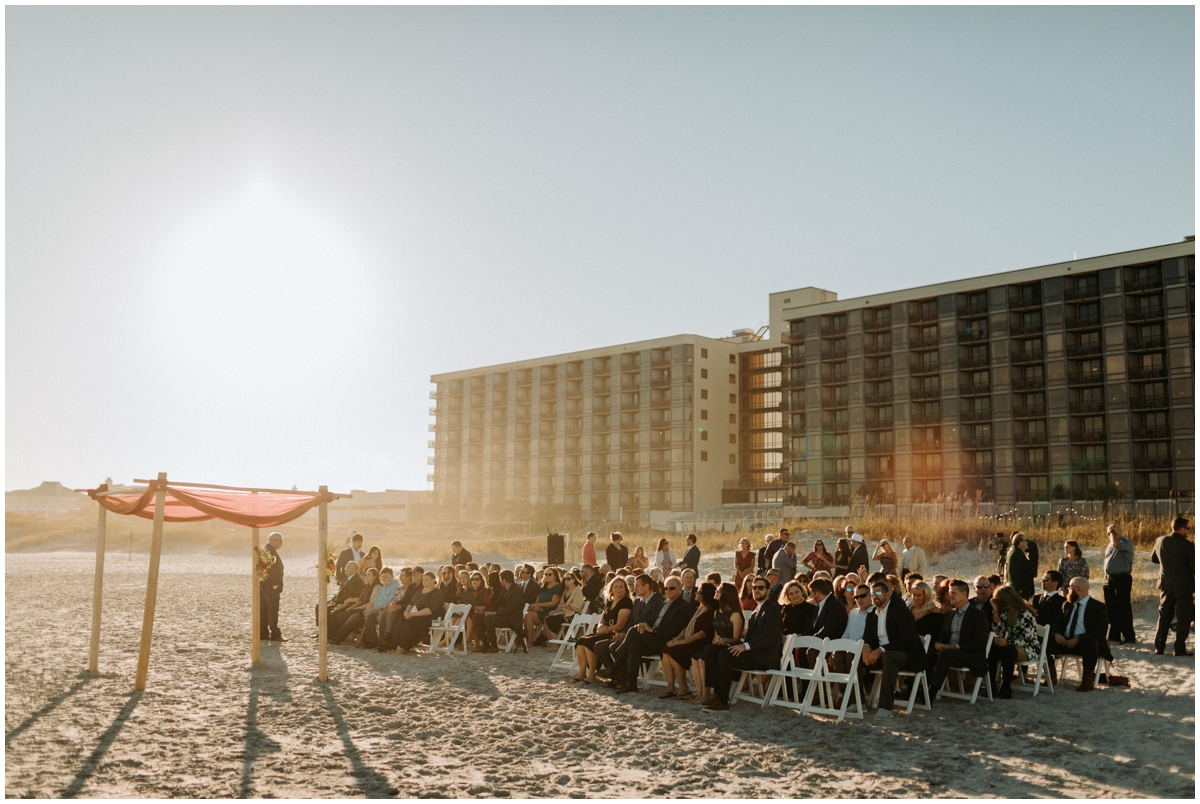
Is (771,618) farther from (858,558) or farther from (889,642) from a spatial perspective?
(858,558)

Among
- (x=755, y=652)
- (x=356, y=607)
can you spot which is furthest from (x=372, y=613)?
(x=755, y=652)

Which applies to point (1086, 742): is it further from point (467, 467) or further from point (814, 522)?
point (467, 467)

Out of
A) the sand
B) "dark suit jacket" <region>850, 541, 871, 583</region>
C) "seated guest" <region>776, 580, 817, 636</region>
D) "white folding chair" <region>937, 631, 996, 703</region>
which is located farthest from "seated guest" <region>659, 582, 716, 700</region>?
"dark suit jacket" <region>850, 541, 871, 583</region>

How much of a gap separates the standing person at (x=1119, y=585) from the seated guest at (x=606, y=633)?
24.7ft

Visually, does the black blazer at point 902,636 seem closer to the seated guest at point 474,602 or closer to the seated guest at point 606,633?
the seated guest at point 606,633

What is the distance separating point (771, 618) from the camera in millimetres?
10445

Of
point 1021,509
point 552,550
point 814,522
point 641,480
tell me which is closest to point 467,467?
point 641,480

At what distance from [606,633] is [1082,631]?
5.90m

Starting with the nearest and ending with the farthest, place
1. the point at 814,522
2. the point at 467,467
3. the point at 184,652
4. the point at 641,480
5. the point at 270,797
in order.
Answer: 1. the point at 270,797
2. the point at 184,652
3. the point at 814,522
4. the point at 641,480
5. the point at 467,467

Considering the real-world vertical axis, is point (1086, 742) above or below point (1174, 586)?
below

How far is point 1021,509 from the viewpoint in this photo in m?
61.8

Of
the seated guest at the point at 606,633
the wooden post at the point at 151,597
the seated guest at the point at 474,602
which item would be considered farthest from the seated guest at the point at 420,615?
the wooden post at the point at 151,597

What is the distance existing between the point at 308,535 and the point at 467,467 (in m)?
46.6

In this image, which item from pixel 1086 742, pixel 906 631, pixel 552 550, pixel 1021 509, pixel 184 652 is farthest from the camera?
pixel 1021 509
